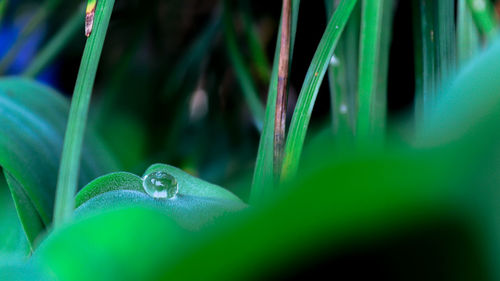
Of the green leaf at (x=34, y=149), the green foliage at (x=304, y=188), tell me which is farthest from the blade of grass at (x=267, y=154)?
the green leaf at (x=34, y=149)

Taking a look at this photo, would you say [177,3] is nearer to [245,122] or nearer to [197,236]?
[245,122]

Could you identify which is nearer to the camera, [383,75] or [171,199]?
[171,199]

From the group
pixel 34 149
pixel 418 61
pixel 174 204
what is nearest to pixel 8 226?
pixel 34 149

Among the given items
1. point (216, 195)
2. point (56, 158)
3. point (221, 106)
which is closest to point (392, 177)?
point (216, 195)

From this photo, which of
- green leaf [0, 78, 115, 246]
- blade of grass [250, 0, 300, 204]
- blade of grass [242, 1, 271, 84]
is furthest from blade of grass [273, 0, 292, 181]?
blade of grass [242, 1, 271, 84]

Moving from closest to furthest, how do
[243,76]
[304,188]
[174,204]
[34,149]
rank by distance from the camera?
[304,188], [174,204], [34,149], [243,76]

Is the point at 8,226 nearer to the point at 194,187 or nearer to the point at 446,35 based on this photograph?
the point at 194,187

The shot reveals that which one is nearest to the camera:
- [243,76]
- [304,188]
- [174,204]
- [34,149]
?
[304,188]
